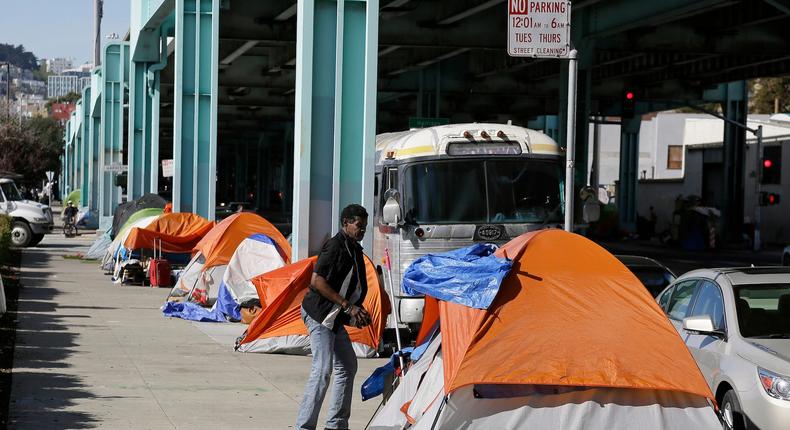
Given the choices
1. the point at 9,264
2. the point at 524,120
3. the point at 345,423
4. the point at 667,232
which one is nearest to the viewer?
the point at 345,423

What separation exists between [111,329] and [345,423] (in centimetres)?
960

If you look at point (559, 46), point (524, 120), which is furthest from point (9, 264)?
point (524, 120)

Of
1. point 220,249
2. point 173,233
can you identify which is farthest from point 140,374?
point 173,233

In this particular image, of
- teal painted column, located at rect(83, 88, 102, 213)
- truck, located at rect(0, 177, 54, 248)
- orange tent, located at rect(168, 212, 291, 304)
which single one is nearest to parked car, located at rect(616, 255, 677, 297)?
orange tent, located at rect(168, 212, 291, 304)

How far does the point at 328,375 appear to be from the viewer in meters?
9.59

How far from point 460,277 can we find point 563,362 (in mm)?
1003

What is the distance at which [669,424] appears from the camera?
28.7 feet

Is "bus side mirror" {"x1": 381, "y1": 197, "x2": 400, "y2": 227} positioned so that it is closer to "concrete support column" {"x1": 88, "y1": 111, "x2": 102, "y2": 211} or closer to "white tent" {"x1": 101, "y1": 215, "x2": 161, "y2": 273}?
"white tent" {"x1": 101, "y1": 215, "x2": 161, "y2": 273}

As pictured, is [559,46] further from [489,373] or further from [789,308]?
[489,373]

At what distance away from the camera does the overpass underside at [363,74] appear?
18922 mm

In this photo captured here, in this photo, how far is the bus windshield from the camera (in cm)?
1739

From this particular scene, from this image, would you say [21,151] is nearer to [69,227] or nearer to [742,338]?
[69,227]

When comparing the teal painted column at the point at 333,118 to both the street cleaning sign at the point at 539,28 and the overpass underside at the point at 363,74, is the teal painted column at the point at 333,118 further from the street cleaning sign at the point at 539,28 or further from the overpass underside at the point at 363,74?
the street cleaning sign at the point at 539,28

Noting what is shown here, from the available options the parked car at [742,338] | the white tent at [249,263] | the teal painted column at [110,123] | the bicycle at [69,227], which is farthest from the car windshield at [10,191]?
the parked car at [742,338]
